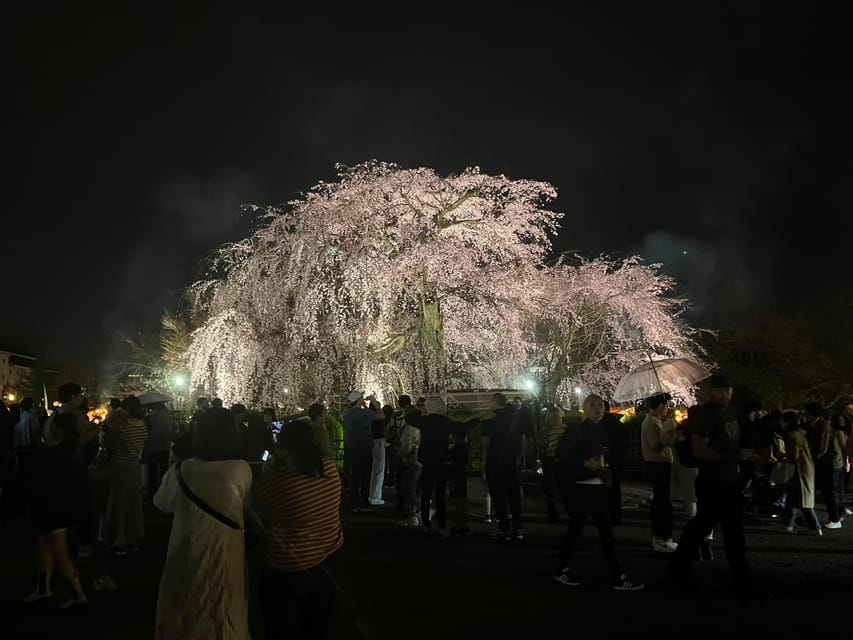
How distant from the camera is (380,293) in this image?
23.3 meters

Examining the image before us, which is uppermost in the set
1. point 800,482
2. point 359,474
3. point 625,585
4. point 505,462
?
point 505,462

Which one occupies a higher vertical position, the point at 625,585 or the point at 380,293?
the point at 380,293

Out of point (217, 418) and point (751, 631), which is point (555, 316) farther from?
A: point (217, 418)

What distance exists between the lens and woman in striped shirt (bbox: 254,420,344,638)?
4.20 metres

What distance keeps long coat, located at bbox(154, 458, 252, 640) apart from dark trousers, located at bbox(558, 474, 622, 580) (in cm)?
388

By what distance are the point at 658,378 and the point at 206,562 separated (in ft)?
28.2

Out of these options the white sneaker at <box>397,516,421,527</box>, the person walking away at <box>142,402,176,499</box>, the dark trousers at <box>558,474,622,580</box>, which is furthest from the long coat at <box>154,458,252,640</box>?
the person walking away at <box>142,402,176,499</box>

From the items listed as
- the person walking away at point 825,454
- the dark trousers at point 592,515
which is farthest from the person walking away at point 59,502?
the person walking away at point 825,454

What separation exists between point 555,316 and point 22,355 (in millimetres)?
91222

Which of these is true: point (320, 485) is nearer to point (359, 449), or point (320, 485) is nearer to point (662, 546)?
point (662, 546)

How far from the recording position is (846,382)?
136ft

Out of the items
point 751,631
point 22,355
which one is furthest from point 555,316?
point 22,355

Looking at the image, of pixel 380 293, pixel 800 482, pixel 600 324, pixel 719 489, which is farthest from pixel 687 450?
pixel 600 324

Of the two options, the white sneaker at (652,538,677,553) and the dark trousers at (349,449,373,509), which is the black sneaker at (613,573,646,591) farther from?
the dark trousers at (349,449,373,509)
